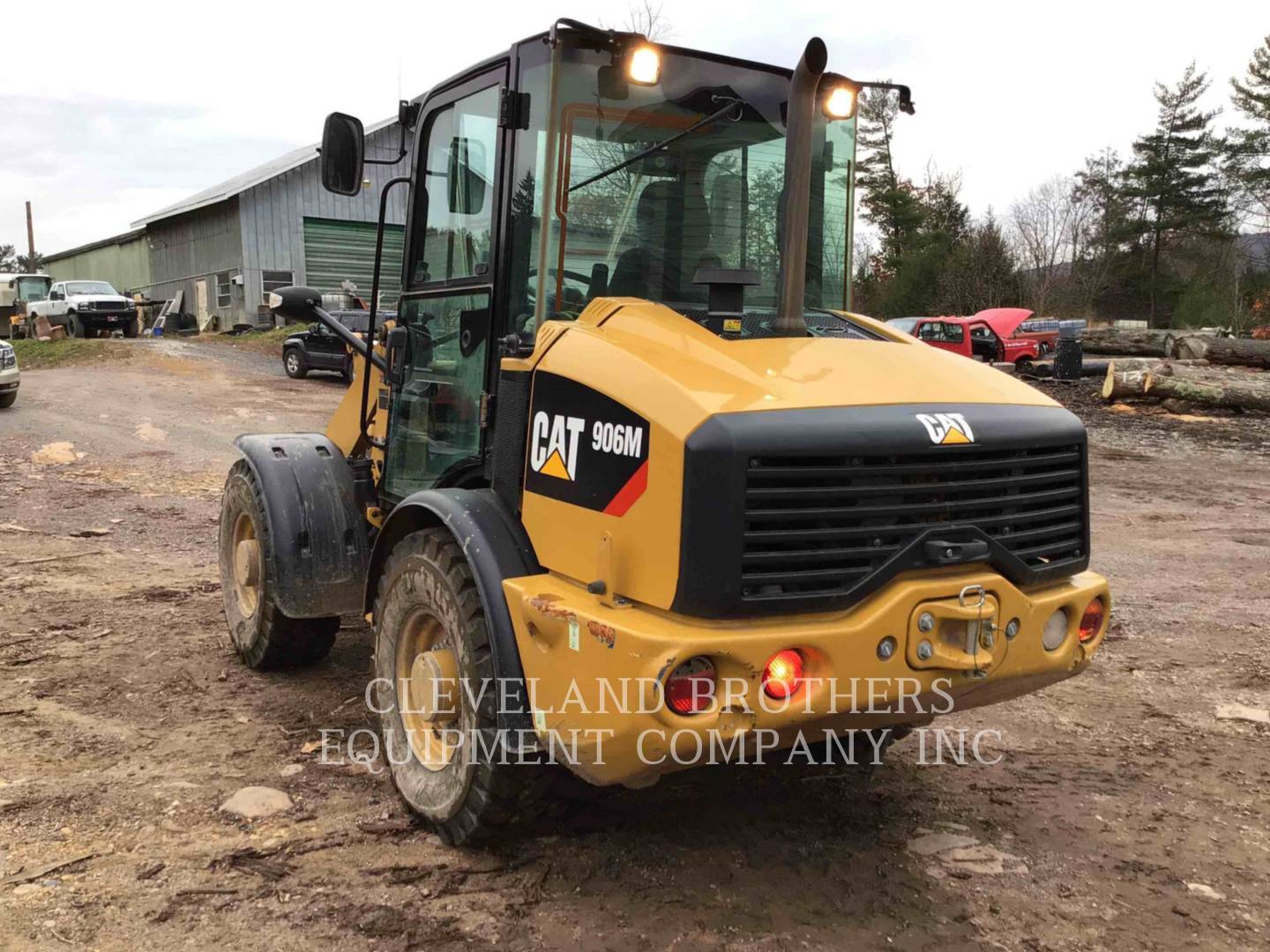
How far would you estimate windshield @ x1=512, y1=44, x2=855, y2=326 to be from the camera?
3385 mm

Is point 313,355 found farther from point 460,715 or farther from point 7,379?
point 460,715

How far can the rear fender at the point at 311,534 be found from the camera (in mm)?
4387

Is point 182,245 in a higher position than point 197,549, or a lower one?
higher

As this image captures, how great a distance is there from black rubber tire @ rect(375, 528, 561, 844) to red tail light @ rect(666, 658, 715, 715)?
24.8 inches

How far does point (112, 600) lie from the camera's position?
6.33m

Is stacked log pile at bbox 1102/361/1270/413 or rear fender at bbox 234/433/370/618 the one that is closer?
rear fender at bbox 234/433/370/618

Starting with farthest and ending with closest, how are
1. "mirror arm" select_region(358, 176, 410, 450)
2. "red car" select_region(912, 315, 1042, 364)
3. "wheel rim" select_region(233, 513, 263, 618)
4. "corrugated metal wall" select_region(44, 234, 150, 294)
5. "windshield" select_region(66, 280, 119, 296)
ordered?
"corrugated metal wall" select_region(44, 234, 150, 294)
"windshield" select_region(66, 280, 119, 296)
"red car" select_region(912, 315, 1042, 364)
"wheel rim" select_region(233, 513, 263, 618)
"mirror arm" select_region(358, 176, 410, 450)

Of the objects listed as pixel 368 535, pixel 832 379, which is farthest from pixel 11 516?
pixel 832 379

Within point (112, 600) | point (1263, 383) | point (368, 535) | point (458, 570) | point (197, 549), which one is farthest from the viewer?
point (1263, 383)

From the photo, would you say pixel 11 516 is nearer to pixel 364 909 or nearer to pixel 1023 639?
pixel 364 909

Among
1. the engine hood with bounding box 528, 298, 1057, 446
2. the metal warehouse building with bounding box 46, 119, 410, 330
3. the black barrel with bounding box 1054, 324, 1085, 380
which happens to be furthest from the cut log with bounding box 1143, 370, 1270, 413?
the metal warehouse building with bounding box 46, 119, 410, 330

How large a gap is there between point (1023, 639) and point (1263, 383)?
52.7 feet

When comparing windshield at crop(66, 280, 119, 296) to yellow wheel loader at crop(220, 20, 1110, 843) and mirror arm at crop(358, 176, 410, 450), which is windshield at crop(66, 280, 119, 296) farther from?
yellow wheel loader at crop(220, 20, 1110, 843)

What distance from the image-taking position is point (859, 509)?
110 inches
